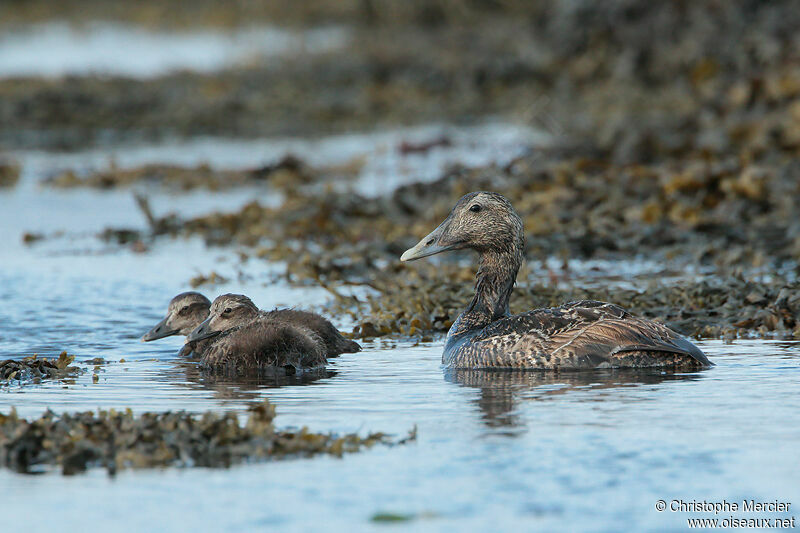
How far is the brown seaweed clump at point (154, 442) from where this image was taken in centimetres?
650

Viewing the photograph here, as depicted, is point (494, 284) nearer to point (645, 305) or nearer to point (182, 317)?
point (645, 305)

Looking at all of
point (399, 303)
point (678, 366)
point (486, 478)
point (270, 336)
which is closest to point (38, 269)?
point (399, 303)

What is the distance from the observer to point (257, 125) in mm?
29391

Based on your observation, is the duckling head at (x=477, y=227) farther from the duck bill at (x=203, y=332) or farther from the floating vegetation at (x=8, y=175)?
the floating vegetation at (x=8, y=175)

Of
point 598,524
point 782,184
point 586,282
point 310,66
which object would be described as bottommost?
point 598,524

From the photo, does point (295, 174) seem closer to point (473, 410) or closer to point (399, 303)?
point (399, 303)

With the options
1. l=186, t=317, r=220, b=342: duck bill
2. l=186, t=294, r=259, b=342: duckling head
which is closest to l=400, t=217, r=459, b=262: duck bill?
l=186, t=294, r=259, b=342: duckling head

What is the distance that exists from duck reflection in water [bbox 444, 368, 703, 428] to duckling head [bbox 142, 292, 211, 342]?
97.1 inches

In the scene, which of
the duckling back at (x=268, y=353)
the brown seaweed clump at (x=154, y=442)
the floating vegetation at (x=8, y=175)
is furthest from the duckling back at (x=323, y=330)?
the floating vegetation at (x=8, y=175)

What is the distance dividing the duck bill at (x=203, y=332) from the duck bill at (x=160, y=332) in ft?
1.65

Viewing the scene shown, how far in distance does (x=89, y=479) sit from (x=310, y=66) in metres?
27.3

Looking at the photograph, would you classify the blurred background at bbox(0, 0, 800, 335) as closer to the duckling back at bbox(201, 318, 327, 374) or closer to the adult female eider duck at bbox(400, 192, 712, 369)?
the adult female eider duck at bbox(400, 192, 712, 369)

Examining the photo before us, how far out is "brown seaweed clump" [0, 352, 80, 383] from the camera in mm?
8727

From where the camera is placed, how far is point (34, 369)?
8859 mm
